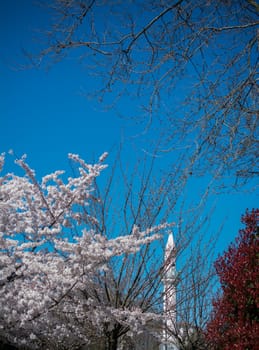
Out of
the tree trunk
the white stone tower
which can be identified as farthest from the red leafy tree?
the tree trunk

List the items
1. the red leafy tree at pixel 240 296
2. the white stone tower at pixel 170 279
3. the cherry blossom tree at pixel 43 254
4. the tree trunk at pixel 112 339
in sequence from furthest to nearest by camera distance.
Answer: the white stone tower at pixel 170 279
the tree trunk at pixel 112 339
the red leafy tree at pixel 240 296
the cherry blossom tree at pixel 43 254

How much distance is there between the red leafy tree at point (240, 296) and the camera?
4.87m

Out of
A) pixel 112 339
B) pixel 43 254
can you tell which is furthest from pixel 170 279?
pixel 43 254

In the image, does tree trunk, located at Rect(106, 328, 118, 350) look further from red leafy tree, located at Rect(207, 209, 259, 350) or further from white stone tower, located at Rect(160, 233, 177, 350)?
red leafy tree, located at Rect(207, 209, 259, 350)

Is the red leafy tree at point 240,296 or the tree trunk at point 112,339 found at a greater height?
the red leafy tree at point 240,296

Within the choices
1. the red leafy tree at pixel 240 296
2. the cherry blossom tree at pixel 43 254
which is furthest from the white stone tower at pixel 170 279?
the cherry blossom tree at pixel 43 254

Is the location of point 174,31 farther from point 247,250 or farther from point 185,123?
point 247,250

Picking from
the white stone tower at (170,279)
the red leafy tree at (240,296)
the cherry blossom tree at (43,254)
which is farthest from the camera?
the white stone tower at (170,279)

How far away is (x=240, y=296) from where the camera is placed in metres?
5.20

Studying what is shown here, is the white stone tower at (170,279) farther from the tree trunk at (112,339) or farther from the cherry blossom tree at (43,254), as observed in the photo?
the cherry blossom tree at (43,254)

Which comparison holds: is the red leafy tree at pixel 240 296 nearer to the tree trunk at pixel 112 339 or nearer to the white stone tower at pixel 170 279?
the white stone tower at pixel 170 279

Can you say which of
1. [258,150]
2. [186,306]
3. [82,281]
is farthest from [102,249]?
[186,306]

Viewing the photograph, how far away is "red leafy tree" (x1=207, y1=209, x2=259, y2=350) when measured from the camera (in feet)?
16.0

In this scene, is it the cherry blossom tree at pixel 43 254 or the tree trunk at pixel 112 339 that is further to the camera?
the tree trunk at pixel 112 339
